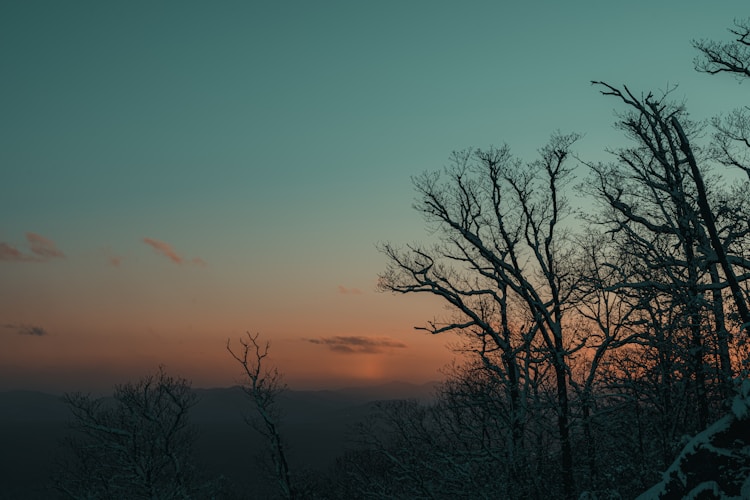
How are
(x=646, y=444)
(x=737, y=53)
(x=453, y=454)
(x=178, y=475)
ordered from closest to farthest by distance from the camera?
1. (x=737, y=53)
2. (x=453, y=454)
3. (x=646, y=444)
4. (x=178, y=475)

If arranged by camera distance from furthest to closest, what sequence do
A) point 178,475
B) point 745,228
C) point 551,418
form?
1. point 178,475
2. point 551,418
3. point 745,228

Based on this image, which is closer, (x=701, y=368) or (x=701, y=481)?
(x=701, y=481)

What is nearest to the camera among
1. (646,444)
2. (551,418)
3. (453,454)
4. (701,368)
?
(701,368)

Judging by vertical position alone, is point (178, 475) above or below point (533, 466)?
below

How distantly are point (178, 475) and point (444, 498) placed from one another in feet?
39.8

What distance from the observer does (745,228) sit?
576 inches

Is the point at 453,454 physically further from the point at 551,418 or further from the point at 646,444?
the point at 646,444

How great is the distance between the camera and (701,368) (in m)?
12.8

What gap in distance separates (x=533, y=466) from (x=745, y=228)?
814 cm

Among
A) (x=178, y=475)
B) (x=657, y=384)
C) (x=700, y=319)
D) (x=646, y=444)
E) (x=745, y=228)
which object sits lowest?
(x=178, y=475)

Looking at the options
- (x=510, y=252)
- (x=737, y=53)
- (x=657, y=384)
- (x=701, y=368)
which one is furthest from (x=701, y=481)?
(x=510, y=252)

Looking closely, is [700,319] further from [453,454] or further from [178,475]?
[178,475]

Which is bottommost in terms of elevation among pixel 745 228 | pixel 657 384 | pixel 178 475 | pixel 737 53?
pixel 178 475

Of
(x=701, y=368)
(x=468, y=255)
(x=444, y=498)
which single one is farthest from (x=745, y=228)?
(x=444, y=498)
